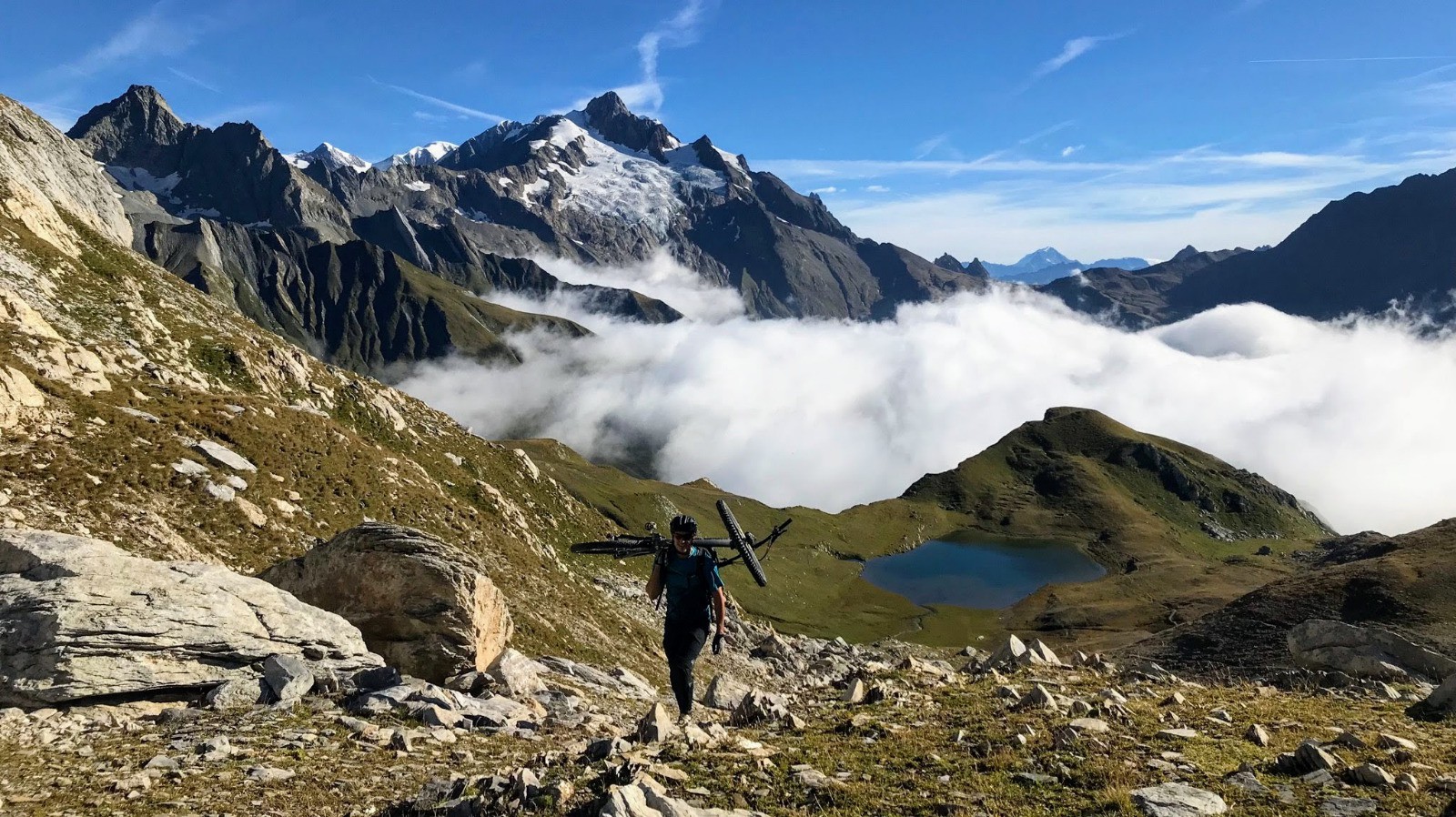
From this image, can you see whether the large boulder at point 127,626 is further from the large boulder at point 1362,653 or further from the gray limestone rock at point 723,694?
the large boulder at point 1362,653

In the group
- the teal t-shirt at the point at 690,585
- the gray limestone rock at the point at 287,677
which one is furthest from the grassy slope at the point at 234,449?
the teal t-shirt at the point at 690,585

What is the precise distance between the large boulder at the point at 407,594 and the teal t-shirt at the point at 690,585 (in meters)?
12.7

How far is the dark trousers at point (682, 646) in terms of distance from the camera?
19.3 m

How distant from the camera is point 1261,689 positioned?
85.7 ft

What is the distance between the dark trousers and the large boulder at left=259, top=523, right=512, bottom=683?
37.9 ft

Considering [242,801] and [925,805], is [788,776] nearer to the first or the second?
[925,805]

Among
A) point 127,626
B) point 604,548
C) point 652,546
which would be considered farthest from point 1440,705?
point 127,626

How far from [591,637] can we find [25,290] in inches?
1978

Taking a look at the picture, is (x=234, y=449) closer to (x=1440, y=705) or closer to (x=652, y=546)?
(x=652, y=546)

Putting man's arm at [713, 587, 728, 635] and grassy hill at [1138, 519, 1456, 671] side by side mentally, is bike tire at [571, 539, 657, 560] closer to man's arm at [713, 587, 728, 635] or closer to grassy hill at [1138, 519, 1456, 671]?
man's arm at [713, 587, 728, 635]

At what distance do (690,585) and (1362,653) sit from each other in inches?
1547

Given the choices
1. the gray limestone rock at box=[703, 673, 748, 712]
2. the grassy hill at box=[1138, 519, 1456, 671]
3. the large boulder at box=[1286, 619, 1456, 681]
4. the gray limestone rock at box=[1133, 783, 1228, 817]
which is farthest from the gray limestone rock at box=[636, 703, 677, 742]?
the grassy hill at box=[1138, 519, 1456, 671]

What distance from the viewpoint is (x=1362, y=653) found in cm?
3788

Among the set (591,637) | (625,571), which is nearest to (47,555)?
(591,637)
